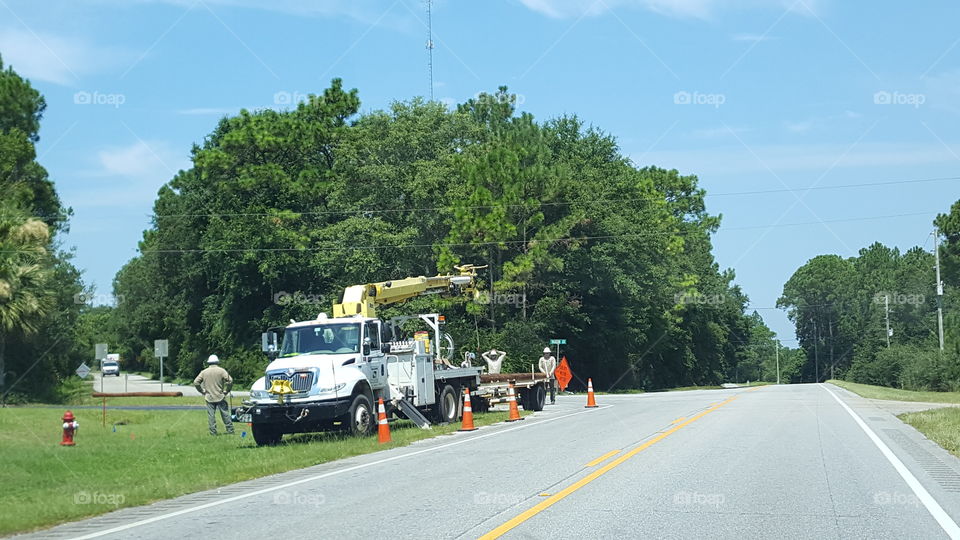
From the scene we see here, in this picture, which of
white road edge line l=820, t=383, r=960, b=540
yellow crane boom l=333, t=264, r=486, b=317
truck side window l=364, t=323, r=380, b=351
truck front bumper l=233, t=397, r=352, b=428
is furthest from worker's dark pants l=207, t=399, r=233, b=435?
white road edge line l=820, t=383, r=960, b=540

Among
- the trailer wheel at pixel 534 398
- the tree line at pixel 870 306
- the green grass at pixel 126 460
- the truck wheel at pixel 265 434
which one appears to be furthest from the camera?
the tree line at pixel 870 306

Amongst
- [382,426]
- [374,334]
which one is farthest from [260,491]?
[374,334]

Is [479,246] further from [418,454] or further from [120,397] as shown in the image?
[418,454]

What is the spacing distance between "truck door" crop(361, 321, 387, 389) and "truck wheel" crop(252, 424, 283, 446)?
2324 millimetres

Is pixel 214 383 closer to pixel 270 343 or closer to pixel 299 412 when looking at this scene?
pixel 270 343

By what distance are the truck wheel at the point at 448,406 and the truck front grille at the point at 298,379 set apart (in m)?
5.09

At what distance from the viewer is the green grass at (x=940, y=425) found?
1739cm

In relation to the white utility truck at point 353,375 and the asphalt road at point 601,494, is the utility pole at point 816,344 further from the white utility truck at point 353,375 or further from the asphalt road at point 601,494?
the asphalt road at point 601,494

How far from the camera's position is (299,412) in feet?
66.1

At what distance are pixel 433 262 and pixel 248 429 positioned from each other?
2804 centimetres

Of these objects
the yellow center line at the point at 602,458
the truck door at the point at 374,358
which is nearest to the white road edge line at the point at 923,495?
the yellow center line at the point at 602,458

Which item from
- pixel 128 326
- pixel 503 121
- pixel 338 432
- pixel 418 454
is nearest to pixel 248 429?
pixel 338 432

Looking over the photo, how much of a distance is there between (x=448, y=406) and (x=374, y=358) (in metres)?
3.82

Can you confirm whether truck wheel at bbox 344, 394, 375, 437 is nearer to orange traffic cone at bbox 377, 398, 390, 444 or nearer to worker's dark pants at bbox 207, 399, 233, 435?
orange traffic cone at bbox 377, 398, 390, 444
